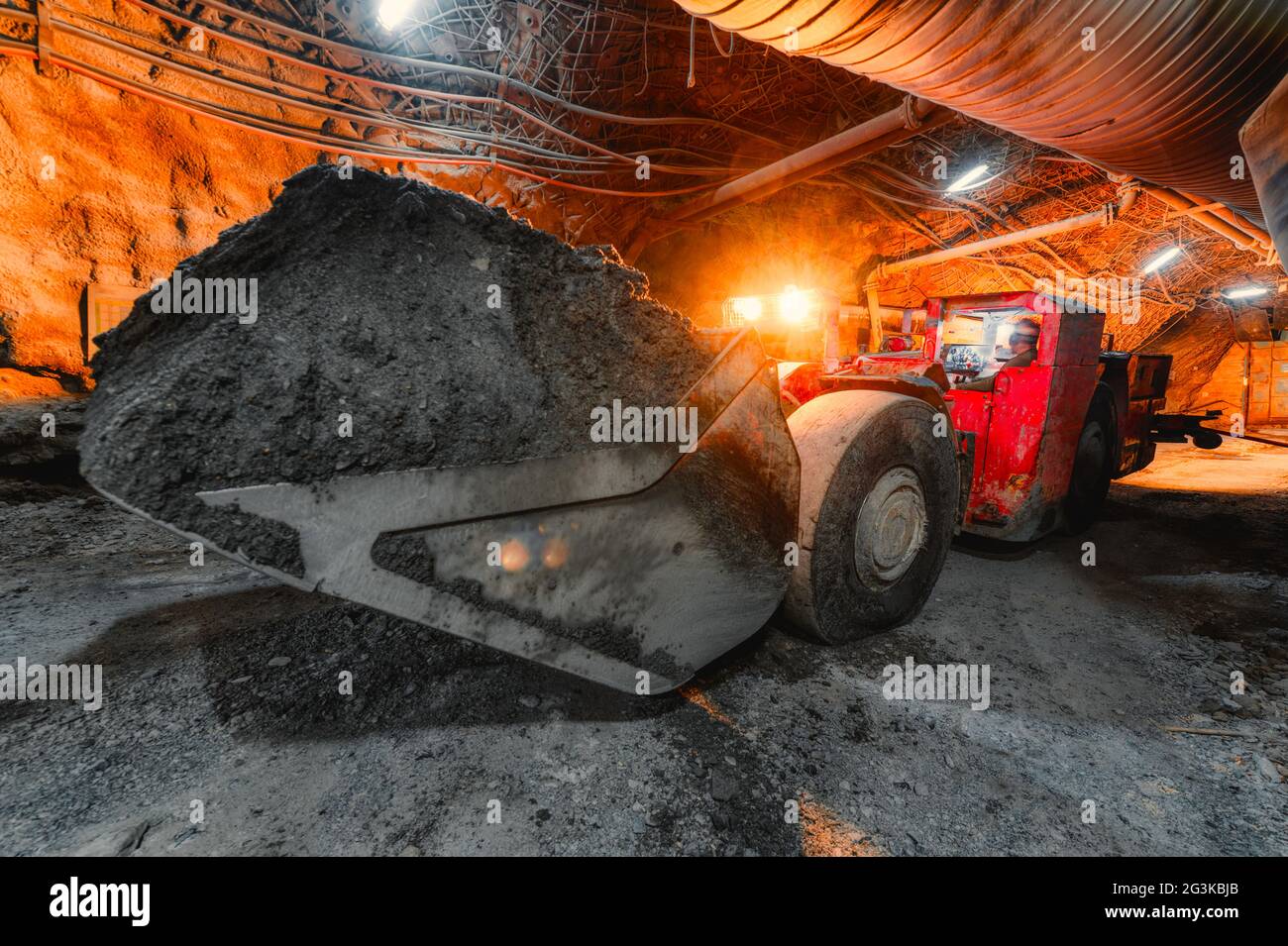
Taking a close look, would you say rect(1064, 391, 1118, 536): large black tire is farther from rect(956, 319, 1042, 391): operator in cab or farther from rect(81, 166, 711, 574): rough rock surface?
rect(81, 166, 711, 574): rough rock surface

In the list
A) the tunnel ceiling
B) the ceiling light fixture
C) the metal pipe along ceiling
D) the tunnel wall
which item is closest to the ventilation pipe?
the metal pipe along ceiling

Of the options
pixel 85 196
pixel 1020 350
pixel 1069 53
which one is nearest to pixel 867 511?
pixel 1069 53

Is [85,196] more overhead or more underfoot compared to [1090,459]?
more overhead

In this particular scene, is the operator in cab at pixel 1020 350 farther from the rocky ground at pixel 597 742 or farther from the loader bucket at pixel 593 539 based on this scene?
the loader bucket at pixel 593 539

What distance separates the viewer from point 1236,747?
2039mm

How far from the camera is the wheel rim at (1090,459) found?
180 inches

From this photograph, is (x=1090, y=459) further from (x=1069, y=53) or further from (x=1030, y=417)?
(x=1069, y=53)

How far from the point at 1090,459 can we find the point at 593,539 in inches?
207

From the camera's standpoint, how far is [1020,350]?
12.6ft

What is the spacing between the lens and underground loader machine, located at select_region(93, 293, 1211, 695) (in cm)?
133

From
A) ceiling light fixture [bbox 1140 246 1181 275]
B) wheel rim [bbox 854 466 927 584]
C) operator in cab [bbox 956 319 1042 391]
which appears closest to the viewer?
wheel rim [bbox 854 466 927 584]

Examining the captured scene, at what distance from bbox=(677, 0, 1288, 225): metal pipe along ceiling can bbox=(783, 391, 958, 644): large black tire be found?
1.41 metres

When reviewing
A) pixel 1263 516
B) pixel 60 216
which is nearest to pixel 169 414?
pixel 60 216

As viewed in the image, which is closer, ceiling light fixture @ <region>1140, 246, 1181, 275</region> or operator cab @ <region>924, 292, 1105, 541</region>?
operator cab @ <region>924, 292, 1105, 541</region>
